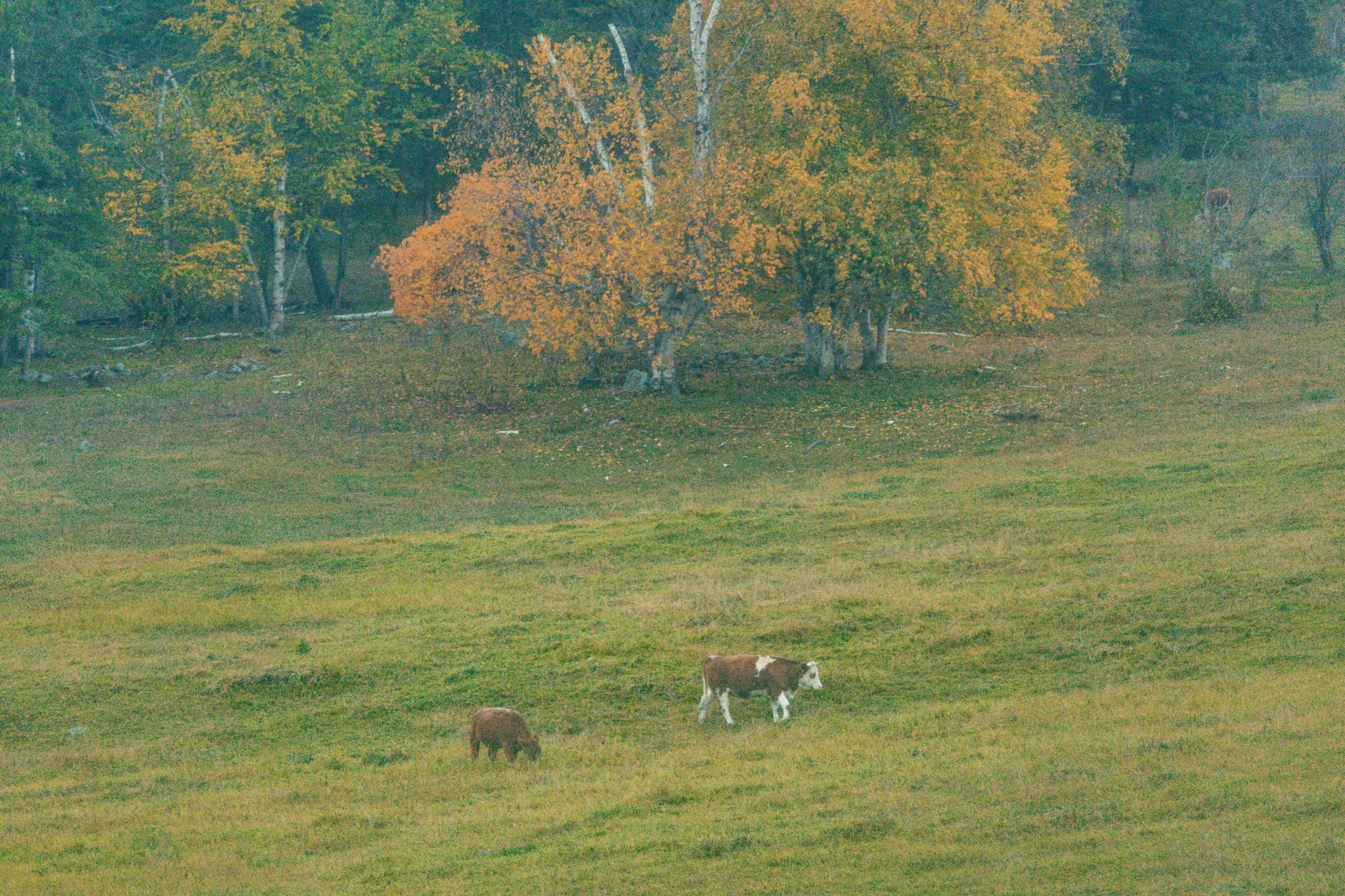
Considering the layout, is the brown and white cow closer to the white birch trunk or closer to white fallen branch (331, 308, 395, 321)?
the white birch trunk

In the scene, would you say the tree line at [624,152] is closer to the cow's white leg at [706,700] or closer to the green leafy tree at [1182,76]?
the green leafy tree at [1182,76]

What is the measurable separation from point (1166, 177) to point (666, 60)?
93.5ft

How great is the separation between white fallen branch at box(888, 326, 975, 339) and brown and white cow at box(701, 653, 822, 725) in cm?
3355

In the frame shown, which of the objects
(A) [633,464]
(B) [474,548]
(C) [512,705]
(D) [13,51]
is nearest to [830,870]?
(C) [512,705]

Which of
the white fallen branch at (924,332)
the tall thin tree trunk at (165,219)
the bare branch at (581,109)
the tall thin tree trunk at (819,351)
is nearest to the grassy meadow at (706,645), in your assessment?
the tall thin tree trunk at (819,351)

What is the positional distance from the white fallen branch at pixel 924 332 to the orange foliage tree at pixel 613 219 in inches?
422

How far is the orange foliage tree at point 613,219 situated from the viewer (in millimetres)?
35062

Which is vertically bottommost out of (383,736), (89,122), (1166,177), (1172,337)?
(383,736)

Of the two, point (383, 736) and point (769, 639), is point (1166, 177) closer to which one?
point (769, 639)

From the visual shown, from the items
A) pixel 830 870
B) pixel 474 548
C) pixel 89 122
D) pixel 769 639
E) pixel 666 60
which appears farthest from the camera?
pixel 89 122

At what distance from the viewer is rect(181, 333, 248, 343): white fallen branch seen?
2190 inches

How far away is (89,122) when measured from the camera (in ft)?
176

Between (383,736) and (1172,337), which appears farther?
(1172,337)

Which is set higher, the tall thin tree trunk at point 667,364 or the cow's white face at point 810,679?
the tall thin tree trunk at point 667,364
